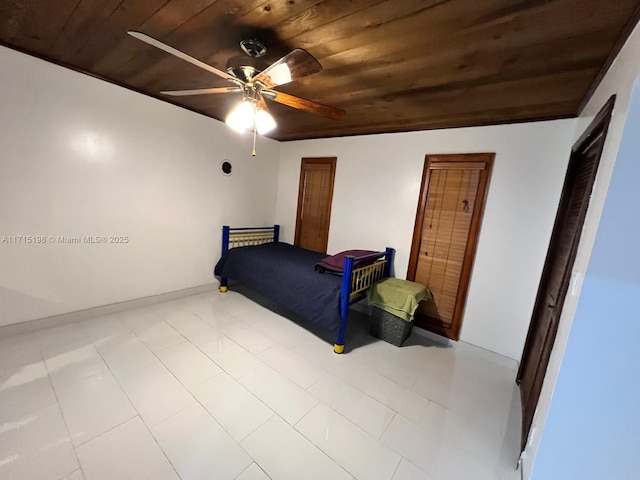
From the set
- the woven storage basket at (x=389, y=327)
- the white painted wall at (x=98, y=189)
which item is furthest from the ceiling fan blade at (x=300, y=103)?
the woven storage basket at (x=389, y=327)

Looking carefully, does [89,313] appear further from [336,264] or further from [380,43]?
[380,43]

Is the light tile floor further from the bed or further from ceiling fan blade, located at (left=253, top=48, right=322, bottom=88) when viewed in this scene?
ceiling fan blade, located at (left=253, top=48, right=322, bottom=88)

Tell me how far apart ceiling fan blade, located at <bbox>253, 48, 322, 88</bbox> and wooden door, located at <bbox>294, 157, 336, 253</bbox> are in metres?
2.11

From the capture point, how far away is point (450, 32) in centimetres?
124

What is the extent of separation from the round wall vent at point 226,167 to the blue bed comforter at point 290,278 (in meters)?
1.05

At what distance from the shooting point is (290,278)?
2.69 m

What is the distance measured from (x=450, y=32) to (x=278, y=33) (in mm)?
882

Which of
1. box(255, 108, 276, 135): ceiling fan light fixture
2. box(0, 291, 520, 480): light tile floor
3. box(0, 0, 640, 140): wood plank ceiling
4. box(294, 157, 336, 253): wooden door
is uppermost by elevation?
box(0, 0, 640, 140): wood plank ceiling

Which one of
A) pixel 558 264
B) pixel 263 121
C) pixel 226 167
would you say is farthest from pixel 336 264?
pixel 226 167

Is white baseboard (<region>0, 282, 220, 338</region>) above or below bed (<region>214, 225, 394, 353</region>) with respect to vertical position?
below

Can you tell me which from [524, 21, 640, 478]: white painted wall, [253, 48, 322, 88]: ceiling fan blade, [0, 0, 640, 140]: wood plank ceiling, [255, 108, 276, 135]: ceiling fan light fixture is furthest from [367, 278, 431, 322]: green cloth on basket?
[253, 48, 322, 88]: ceiling fan blade

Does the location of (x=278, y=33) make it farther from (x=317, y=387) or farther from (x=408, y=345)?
(x=408, y=345)

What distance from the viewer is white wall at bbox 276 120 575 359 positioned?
7.18ft

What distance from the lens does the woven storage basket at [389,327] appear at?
2520 millimetres
